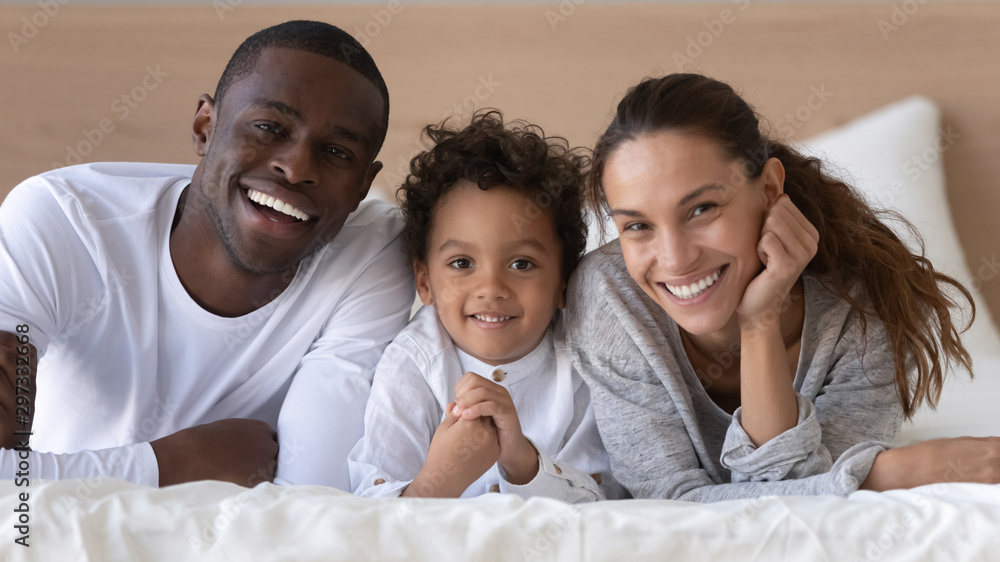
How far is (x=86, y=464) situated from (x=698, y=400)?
0.77 meters

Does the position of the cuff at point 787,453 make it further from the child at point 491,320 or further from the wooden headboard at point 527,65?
the wooden headboard at point 527,65

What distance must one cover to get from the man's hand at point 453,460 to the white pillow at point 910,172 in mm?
1070

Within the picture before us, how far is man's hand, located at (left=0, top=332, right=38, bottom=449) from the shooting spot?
960 millimetres

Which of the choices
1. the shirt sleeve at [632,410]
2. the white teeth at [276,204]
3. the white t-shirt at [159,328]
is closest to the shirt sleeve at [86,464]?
the white t-shirt at [159,328]

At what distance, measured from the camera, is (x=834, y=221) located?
1135 millimetres

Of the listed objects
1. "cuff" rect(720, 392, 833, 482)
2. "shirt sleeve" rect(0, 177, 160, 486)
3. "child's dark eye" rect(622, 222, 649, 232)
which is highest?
"shirt sleeve" rect(0, 177, 160, 486)

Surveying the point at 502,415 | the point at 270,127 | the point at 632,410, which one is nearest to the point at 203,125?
the point at 270,127

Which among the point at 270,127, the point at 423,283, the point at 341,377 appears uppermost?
the point at 270,127

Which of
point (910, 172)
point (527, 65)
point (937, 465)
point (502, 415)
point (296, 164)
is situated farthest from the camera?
point (527, 65)

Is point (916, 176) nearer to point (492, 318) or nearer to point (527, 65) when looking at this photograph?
point (527, 65)

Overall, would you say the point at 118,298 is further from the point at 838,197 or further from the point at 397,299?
the point at 838,197

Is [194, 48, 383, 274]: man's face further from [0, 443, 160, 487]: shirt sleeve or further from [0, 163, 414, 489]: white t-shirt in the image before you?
[0, 443, 160, 487]: shirt sleeve

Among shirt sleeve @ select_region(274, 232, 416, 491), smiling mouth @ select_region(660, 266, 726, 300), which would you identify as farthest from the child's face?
smiling mouth @ select_region(660, 266, 726, 300)

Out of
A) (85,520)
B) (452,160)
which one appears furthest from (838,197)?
(85,520)
